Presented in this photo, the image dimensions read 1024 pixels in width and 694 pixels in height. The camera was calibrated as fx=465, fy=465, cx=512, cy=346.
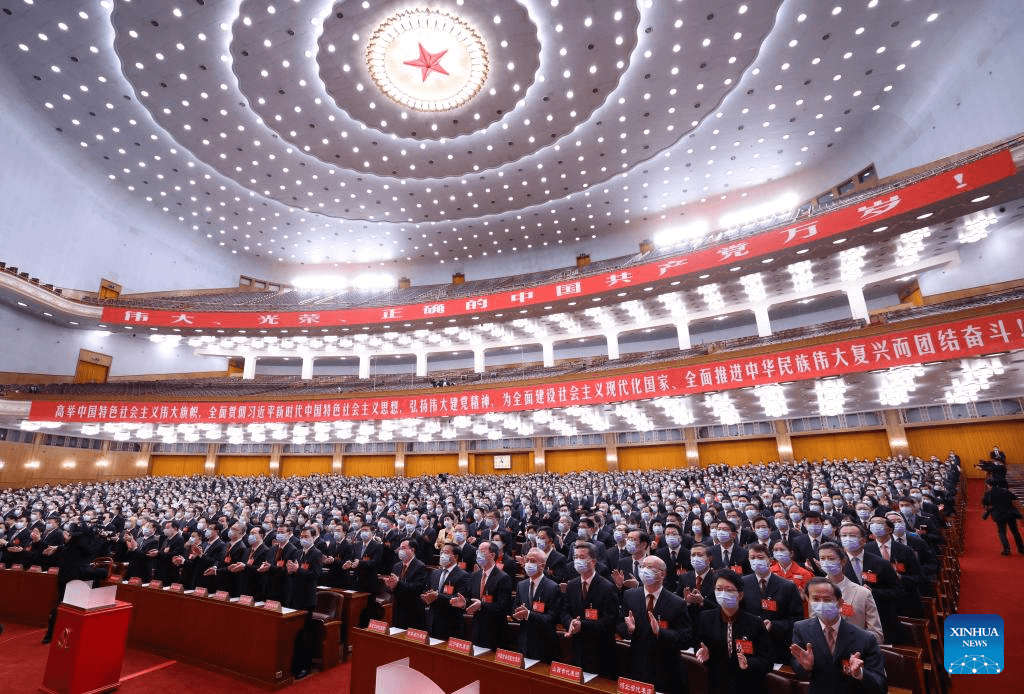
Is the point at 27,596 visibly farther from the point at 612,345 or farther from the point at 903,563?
the point at 612,345

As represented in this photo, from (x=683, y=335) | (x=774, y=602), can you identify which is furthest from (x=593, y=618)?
(x=683, y=335)

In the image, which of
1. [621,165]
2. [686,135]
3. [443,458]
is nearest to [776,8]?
[686,135]

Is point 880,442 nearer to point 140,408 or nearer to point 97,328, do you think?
point 140,408

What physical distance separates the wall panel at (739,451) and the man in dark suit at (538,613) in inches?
716

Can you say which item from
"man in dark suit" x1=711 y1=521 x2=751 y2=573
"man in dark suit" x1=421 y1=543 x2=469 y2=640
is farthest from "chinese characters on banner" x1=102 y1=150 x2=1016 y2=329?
"man in dark suit" x1=421 y1=543 x2=469 y2=640

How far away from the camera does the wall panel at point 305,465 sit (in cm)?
2567

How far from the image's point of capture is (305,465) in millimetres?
25828

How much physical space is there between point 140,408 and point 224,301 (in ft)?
32.3

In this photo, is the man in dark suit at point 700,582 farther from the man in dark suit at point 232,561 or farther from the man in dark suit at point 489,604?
the man in dark suit at point 232,561

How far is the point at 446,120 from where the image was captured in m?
18.4

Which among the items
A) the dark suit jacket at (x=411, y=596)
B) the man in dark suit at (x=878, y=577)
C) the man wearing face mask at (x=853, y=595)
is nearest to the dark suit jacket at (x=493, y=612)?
the dark suit jacket at (x=411, y=596)

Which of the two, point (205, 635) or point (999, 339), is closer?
point (205, 635)

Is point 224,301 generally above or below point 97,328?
above

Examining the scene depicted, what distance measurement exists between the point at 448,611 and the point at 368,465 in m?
22.4
